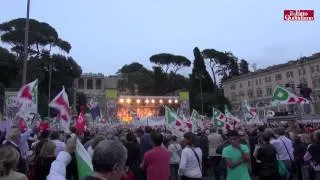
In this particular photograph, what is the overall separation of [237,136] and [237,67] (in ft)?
352

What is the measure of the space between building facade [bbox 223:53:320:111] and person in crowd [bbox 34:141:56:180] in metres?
60.0

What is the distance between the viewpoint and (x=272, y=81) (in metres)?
85.0

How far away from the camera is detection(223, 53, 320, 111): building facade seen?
73.6 meters

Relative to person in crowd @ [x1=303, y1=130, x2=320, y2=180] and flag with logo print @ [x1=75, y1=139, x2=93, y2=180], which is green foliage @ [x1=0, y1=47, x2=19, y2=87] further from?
flag with logo print @ [x1=75, y1=139, x2=93, y2=180]

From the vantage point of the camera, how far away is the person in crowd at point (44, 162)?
21.0 ft

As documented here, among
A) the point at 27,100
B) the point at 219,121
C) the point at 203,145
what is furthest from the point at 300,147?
the point at 219,121

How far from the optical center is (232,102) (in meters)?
99.6

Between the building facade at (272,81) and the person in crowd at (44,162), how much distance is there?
60.0m

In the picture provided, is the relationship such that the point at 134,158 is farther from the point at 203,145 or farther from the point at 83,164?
the point at 83,164

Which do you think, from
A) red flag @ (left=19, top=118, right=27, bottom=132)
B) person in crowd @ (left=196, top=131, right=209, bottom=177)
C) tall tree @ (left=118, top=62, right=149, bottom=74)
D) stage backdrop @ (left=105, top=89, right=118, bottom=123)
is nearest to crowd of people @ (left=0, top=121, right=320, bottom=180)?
person in crowd @ (left=196, top=131, right=209, bottom=177)

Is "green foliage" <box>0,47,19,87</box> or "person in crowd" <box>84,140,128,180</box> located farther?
"green foliage" <box>0,47,19,87</box>

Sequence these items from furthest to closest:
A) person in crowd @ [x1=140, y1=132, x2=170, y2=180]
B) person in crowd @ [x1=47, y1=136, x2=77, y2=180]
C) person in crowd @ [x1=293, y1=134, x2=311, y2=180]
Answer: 1. person in crowd @ [x1=293, y1=134, x2=311, y2=180]
2. person in crowd @ [x1=140, y1=132, x2=170, y2=180]
3. person in crowd @ [x1=47, y1=136, x2=77, y2=180]

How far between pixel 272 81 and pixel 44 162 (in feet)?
268

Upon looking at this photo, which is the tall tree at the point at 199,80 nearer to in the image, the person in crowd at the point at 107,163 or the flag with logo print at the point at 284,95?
the flag with logo print at the point at 284,95
